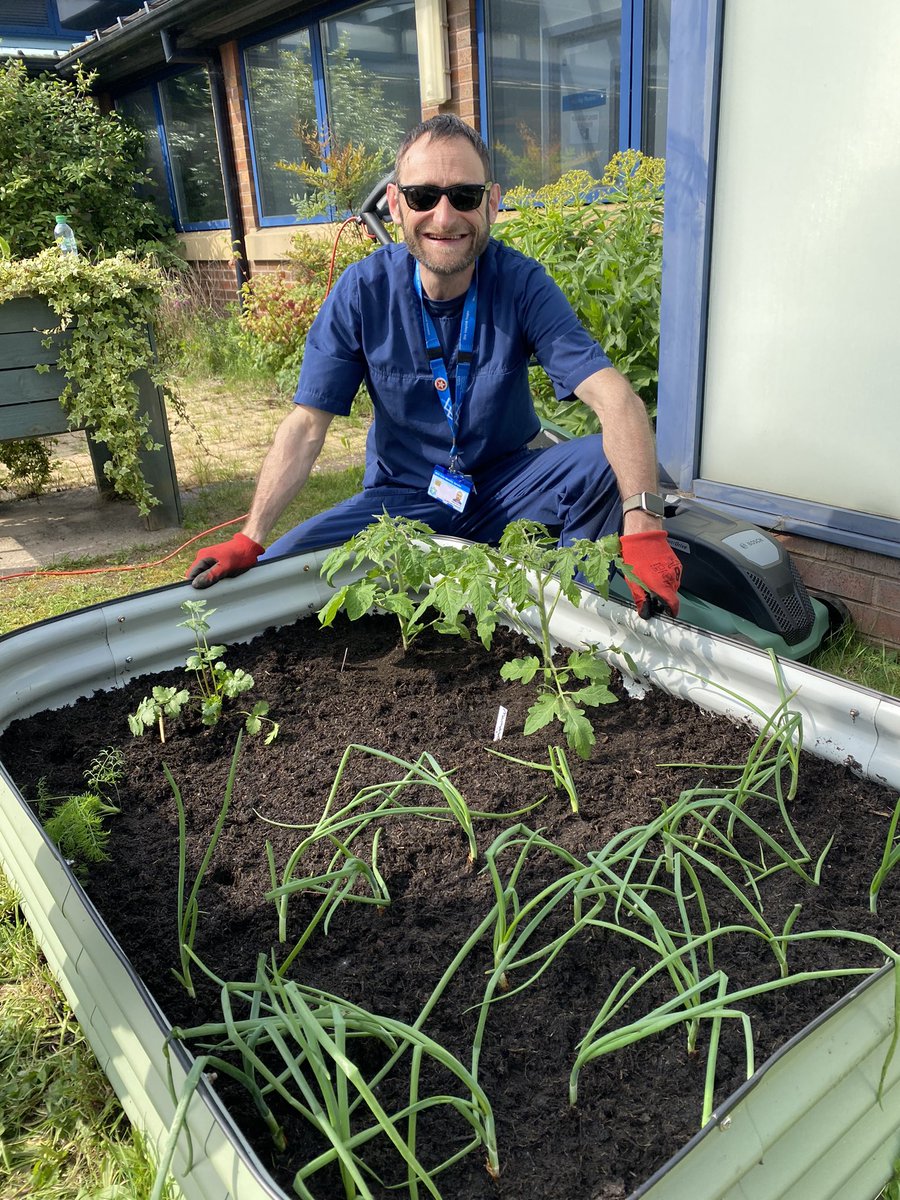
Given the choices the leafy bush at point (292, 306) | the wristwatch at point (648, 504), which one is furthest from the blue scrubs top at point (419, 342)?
the leafy bush at point (292, 306)

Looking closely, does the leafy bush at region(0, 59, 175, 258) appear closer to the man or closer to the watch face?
the man

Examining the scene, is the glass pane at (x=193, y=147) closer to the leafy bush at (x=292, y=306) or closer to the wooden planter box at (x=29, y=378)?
the leafy bush at (x=292, y=306)

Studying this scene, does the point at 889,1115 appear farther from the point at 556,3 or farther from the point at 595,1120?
the point at 556,3

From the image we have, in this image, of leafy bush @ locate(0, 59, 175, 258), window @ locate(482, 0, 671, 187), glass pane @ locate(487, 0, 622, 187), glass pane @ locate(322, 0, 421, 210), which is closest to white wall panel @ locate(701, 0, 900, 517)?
window @ locate(482, 0, 671, 187)

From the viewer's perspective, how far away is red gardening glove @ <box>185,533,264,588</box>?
7.20ft

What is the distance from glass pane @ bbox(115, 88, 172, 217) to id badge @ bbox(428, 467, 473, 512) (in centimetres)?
889

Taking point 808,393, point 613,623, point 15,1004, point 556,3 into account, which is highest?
point 556,3

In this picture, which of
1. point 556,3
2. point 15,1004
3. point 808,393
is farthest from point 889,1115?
point 556,3

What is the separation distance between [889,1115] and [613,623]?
3.59 ft

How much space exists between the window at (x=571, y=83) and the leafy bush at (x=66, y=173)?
4.30 meters

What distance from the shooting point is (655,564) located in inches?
81.8

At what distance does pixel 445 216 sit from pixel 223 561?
3.60 feet

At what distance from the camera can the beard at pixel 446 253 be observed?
8.27ft

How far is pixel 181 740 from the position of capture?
1924 mm
